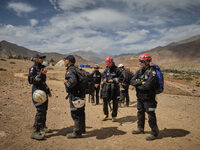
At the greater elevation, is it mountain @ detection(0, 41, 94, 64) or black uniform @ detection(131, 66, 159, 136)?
mountain @ detection(0, 41, 94, 64)

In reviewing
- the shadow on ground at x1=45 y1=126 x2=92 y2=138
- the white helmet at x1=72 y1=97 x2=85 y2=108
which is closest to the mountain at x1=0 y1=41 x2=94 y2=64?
the shadow on ground at x1=45 y1=126 x2=92 y2=138

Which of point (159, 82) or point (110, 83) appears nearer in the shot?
point (159, 82)

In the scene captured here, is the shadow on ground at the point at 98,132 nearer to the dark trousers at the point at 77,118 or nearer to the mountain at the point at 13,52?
the dark trousers at the point at 77,118

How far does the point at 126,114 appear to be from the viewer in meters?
7.38

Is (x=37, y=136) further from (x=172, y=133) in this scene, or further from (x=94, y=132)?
(x=172, y=133)

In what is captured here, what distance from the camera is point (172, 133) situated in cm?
510

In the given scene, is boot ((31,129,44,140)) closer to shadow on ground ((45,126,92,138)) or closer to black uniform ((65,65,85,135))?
shadow on ground ((45,126,92,138))

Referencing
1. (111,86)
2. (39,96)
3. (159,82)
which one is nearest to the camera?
(39,96)

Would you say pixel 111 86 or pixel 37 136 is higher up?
pixel 111 86

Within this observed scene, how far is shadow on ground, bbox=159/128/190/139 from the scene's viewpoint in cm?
491

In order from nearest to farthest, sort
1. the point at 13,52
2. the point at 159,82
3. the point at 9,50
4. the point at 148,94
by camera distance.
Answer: the point at 159,82 < the point at 148,94 < the point at 9,50 < the point at 13,52

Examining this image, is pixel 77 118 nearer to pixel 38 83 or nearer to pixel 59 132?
pixel 59 132

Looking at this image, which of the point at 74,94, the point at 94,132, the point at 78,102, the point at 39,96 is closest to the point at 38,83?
the point at 39,96

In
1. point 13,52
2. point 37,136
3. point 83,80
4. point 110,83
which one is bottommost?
point 37,136
